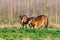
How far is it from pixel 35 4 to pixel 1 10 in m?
3.59

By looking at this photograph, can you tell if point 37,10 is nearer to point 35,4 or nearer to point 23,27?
point 35,4

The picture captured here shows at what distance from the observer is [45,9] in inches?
999

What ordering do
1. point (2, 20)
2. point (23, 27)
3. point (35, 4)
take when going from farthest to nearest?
point (35, 4), point (2, 20), point (23, 27)

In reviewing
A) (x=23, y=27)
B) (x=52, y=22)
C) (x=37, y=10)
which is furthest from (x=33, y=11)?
(x=23, y=27)

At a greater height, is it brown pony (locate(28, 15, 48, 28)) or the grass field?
brown pony (locate(28, 15, 48, 28))

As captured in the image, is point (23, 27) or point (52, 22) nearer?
point (23, 27)

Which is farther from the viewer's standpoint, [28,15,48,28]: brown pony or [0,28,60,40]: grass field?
[28,15,48,28]: brown pony

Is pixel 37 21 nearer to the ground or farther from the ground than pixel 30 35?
farther from the ground

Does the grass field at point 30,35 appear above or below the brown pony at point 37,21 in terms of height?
below

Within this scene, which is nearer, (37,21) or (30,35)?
(30,35)

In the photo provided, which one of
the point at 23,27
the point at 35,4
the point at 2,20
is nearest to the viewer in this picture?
the point at 23,27

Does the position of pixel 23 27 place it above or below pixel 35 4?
below

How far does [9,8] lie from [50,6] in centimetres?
413

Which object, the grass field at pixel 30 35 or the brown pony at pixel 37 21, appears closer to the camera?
the grass field at pixel 30 35
